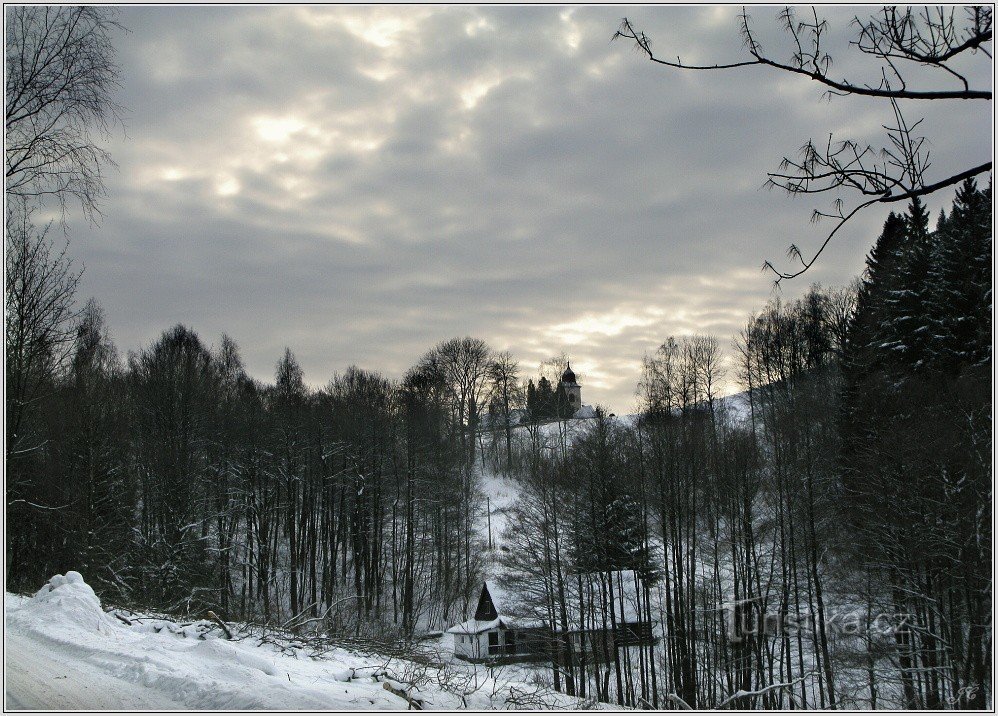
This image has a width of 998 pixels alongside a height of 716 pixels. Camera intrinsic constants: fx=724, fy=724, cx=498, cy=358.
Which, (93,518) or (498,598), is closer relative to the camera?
(93,518)

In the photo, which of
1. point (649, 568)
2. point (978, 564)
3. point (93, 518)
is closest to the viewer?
point (978, 564)

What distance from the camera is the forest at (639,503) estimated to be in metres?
17.8

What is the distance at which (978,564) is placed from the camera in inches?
674

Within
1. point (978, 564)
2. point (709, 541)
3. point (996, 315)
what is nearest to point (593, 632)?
point (709, 541)

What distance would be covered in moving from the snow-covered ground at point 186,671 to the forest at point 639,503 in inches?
105

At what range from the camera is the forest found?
58.4ft

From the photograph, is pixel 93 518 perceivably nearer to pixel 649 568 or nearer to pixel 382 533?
pixel 382 533

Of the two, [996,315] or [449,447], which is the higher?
[449,447]

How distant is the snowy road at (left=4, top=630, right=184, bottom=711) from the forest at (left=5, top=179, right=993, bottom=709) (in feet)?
16.0

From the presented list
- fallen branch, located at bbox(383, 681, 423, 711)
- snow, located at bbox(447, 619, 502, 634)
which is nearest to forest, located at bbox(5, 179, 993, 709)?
snow, located at bbox(447, 619, 502, 634)

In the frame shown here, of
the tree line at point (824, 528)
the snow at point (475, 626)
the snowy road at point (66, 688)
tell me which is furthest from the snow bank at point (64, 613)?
the snow at point (475, 626)

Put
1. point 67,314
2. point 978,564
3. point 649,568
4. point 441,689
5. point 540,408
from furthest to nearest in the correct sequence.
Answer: point 540,408 < point 649,568 < point 978,564 < point 67,314 < point 441,689

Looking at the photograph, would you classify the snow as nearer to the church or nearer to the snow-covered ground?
the snow-covered ground

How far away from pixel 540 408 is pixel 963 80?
63.5m
